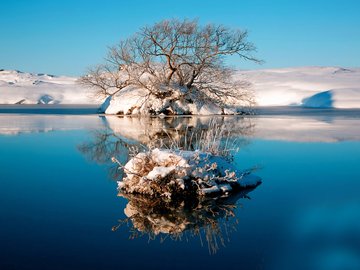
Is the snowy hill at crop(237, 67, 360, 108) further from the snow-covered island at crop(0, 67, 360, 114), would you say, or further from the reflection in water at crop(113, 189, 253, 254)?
the reflection in water at crop(113, 189, 253, 254)

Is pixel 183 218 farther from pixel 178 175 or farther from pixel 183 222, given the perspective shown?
pixel 178 175

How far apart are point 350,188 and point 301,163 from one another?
5.76 feet

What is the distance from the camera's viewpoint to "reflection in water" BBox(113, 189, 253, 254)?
383 cm

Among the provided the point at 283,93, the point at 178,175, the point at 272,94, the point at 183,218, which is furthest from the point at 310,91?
the point at 183,218

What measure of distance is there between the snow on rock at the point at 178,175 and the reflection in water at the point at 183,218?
157mm

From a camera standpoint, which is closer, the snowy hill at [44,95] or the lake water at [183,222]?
the lake water at [183,222]

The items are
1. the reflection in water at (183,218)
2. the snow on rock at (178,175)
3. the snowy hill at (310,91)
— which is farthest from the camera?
the snowy hill at (310,91)

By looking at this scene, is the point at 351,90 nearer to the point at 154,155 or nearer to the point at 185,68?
the point at 185,68

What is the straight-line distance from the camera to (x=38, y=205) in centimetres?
472

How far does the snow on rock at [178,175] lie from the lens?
204 inches

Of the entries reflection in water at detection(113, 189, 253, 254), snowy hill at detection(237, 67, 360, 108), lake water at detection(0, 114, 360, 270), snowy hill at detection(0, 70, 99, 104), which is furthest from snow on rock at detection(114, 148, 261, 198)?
snowy hill at detection(0, 70, 99, 104)

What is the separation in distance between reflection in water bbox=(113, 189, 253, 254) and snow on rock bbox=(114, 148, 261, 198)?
0.52 ft

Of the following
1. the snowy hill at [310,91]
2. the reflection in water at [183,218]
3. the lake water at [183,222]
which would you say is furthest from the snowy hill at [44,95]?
the reflection in water at [183,218]

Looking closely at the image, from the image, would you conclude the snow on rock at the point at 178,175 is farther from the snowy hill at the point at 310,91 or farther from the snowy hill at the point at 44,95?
the snowy hill at the point at 44,95
